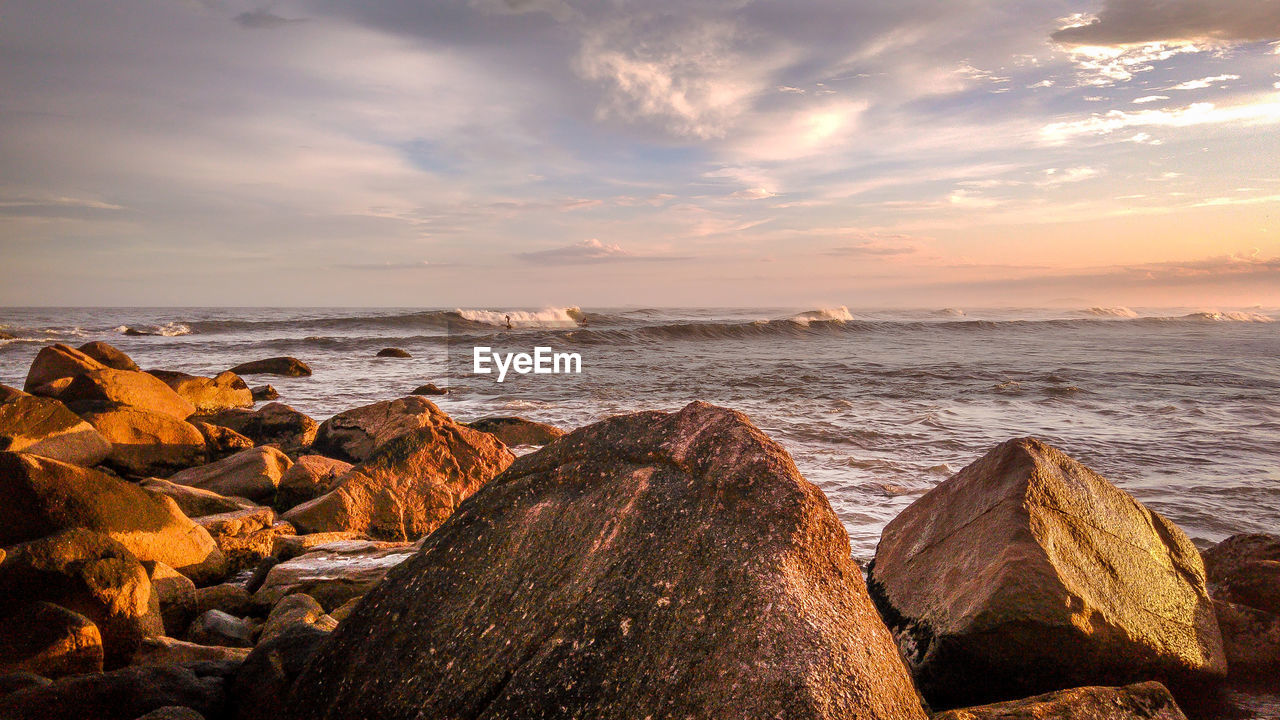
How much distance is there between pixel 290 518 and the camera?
5156 mm

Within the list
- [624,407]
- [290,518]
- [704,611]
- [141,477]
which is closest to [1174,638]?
[704,611]

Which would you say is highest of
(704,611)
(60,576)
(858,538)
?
(704,611)

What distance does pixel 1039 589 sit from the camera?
8.96 feet

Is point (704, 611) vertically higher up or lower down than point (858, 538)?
higher up

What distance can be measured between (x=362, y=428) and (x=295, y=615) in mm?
4508

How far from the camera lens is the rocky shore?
202 centimetres

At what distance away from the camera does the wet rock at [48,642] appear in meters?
2.65

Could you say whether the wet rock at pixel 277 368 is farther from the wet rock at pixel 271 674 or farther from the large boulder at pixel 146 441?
the wet rock at pixel 271 674

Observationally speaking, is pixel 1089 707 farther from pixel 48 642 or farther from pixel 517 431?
pixel 517 431

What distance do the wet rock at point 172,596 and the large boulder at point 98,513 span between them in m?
0.37

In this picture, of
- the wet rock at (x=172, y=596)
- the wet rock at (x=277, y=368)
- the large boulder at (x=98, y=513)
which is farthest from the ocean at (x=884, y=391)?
the large boulder at (x=98, y=513)

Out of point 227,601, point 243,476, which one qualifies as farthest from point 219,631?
point 243,476

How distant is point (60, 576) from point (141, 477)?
485 cm

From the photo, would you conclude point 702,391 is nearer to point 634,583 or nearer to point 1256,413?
point 1256,413
